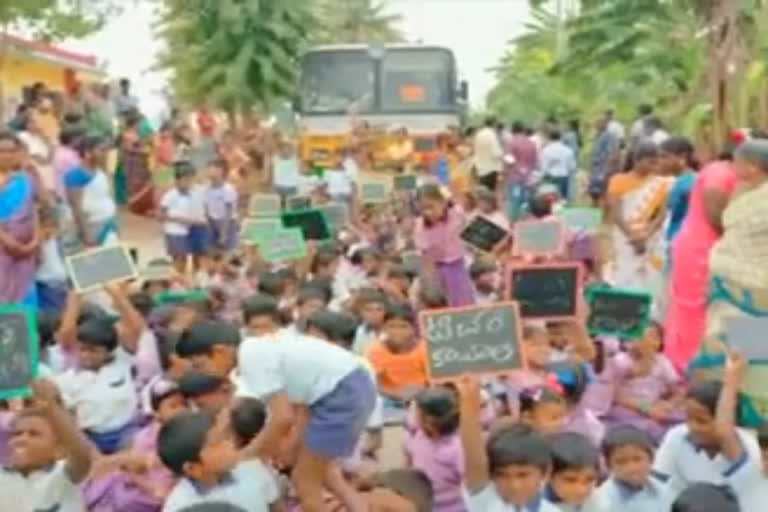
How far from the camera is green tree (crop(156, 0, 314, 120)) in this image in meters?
27.0

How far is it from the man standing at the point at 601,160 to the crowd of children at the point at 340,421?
11.5 m

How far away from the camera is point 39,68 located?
28.2 m

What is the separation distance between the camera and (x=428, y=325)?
233 inches

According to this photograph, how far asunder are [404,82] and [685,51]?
11.2ft

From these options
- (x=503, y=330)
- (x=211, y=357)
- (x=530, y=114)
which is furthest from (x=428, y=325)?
(x=530, y=114)

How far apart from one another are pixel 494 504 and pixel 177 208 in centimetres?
912

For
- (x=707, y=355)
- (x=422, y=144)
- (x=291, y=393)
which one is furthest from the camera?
(x=422, y=144)

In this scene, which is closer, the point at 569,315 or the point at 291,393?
the point at 291,393

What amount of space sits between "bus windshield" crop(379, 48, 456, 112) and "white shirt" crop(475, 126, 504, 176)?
887mm

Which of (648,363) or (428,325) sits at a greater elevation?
(428,325)

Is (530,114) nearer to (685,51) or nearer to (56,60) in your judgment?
(56,60)

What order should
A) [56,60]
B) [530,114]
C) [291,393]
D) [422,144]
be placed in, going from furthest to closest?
[530,114] < [56,60] < [422,144] < [291,393]

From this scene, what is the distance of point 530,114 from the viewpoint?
4194cm

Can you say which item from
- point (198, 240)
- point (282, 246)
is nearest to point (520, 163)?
point (198, 240)
